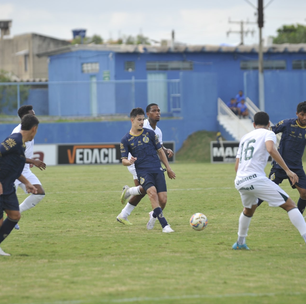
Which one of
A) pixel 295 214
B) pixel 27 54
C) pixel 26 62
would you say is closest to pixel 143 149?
pixel 295 214

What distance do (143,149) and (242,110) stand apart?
2268 cm

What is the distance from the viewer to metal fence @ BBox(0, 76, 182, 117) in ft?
97.0

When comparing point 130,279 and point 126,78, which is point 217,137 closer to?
point 126,78

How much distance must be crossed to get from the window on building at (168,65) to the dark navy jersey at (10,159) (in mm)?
29189

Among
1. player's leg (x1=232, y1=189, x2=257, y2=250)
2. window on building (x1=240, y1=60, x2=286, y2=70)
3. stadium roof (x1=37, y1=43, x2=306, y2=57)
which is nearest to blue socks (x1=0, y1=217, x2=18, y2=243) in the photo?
player's leg (x1=232, y1=189, x2=257, y2=250)

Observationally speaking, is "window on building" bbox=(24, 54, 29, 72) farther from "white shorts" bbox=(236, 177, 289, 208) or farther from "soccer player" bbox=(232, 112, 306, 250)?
"white shorts" bbox=(236, 177, 289, 208)

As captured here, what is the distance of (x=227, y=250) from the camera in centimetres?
756

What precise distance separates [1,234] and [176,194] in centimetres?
788

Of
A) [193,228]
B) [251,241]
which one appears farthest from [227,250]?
[193,228]

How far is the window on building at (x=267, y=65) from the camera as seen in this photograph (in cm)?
3741

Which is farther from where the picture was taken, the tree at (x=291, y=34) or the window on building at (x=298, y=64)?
the tree at (x=291, y=34)

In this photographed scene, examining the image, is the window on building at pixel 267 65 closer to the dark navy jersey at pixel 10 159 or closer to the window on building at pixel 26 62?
the window on building at pixel 26 62

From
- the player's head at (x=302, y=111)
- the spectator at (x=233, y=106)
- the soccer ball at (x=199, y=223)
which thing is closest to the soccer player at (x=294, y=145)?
the player's head at (x=302, y=111)

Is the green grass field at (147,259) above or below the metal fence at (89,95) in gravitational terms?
below
